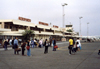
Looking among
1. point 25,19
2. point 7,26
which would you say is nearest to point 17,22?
point 7,26

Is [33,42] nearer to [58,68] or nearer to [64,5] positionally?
[58,68]

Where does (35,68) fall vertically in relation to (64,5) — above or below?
below

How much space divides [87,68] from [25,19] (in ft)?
138

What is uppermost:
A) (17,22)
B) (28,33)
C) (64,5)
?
(64,5)

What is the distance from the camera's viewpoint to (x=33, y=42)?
25.2 meters

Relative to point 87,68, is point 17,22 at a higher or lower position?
higher

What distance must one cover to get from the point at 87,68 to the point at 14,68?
4069 millimetres

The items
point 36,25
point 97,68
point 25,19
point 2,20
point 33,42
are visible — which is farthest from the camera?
point 36,25

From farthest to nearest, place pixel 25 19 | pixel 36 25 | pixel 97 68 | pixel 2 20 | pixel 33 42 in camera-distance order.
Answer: pixel 36 25
pixel 25 19
pixel 2 20
pixel 33 42
pixel 97 68

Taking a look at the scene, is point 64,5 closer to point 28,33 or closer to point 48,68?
point 28,33

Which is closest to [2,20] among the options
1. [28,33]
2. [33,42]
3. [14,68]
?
[28,33]

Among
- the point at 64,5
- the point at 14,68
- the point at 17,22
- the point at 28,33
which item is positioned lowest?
the point at 14,68

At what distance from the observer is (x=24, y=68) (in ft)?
25.7

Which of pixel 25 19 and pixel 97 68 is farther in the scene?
pixel 25 19
